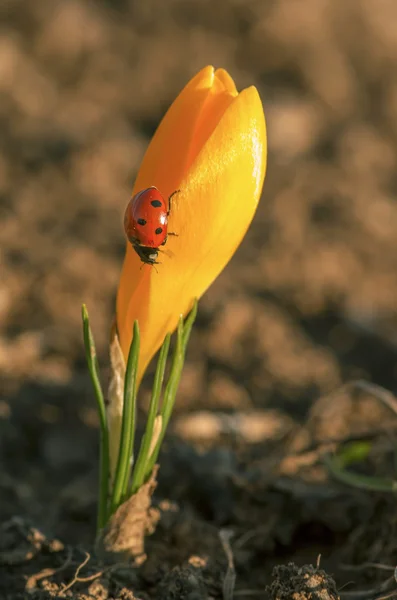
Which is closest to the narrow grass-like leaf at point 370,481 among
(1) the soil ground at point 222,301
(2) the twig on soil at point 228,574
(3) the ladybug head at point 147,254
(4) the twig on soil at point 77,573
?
(1) the soil ground at point 222,301

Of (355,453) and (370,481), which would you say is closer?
(370,481)

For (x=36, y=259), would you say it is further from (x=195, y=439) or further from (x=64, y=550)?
(x=64, y=550)

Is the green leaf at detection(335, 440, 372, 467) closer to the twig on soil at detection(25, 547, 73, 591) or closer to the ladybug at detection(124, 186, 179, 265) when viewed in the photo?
the twig on soil at detection(25, 547, 73, 591)

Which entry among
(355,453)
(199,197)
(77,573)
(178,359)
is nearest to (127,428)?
(178,359)

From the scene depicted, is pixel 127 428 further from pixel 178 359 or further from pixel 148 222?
pixel 148 222

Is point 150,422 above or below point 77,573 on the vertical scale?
above

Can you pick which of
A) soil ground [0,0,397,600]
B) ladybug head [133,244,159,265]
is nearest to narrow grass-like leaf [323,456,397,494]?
soil ground [0,0,397,600]
